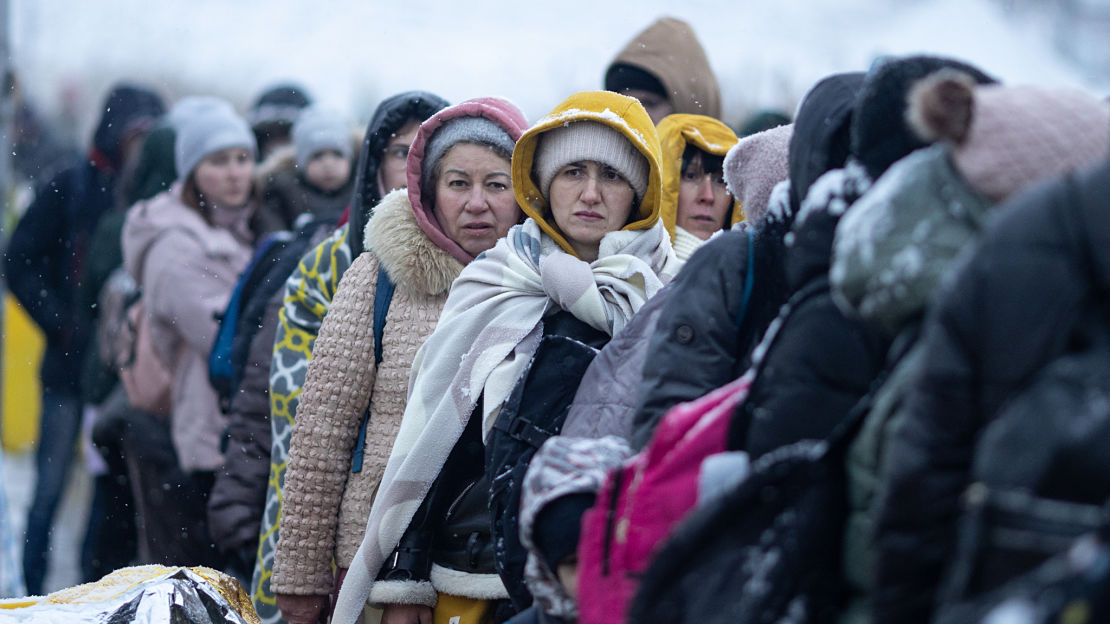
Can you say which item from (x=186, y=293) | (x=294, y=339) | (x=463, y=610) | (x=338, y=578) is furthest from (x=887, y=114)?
(x=186, y=293)

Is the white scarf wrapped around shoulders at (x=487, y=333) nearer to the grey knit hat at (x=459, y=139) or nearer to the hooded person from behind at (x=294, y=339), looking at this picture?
the grey knit hat at (x=459, y=139)

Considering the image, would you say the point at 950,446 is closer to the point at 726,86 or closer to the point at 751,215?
the point at 751,215

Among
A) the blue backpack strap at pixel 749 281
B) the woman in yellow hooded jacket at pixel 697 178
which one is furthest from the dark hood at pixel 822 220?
the woman in yellow hooded jacket at pixel 697 178

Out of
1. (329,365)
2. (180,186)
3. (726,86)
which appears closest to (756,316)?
(329,365)

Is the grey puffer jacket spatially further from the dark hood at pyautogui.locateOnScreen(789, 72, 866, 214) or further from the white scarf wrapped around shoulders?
the white scarf wrapped around shoulders

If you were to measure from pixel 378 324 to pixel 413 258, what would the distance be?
0.67 ft

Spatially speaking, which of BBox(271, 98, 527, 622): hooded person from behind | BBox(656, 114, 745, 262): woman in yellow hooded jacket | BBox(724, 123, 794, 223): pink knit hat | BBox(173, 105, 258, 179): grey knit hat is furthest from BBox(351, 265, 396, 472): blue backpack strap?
BBox(173, 105, 258, 179): grey knit hat

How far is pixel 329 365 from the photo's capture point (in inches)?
142

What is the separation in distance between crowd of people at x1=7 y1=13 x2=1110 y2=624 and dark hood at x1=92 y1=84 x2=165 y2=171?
78 centimetres

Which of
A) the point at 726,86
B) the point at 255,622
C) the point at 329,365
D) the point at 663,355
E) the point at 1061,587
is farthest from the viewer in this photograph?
the point at 726,86

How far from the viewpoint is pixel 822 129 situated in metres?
2.05

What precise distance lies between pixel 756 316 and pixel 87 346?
5.96 m

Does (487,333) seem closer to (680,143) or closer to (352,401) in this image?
(352,401)

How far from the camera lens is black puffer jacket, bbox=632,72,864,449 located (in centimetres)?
231
